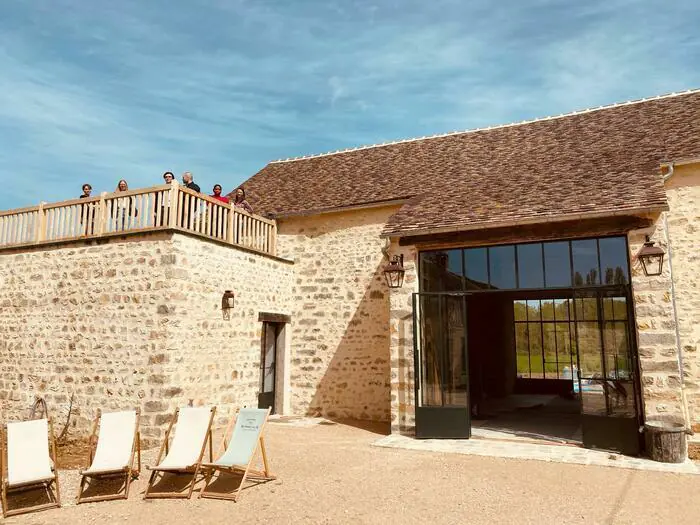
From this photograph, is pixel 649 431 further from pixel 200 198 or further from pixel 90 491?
pixel 200 198

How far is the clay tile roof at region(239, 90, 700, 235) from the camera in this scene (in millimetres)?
7852

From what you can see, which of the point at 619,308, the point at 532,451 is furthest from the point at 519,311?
the point at 532,451

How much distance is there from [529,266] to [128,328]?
6485 millimetres

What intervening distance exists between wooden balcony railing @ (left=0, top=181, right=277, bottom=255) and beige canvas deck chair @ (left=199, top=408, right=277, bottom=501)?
354cm

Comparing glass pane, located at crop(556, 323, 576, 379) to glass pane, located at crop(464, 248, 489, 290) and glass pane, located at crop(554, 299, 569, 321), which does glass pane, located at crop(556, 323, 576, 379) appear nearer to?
glass pane, located at crop(554, 299, 569, 321)

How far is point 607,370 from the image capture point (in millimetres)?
7305

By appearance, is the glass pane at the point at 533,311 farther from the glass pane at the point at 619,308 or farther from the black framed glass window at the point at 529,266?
the glass pane at the point at 619,308

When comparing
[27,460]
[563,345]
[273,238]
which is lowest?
[27,460]

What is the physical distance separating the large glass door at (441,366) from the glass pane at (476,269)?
0.88 ft

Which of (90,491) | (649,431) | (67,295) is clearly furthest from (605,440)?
(67,295)

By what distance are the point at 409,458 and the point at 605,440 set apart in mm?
2841

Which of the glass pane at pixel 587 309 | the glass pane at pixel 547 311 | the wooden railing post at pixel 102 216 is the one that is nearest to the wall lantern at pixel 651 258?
the glass pane at pixel 587 309

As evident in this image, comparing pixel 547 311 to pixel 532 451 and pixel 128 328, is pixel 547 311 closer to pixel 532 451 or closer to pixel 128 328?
pixel 532 451

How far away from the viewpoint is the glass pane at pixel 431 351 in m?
8.24
